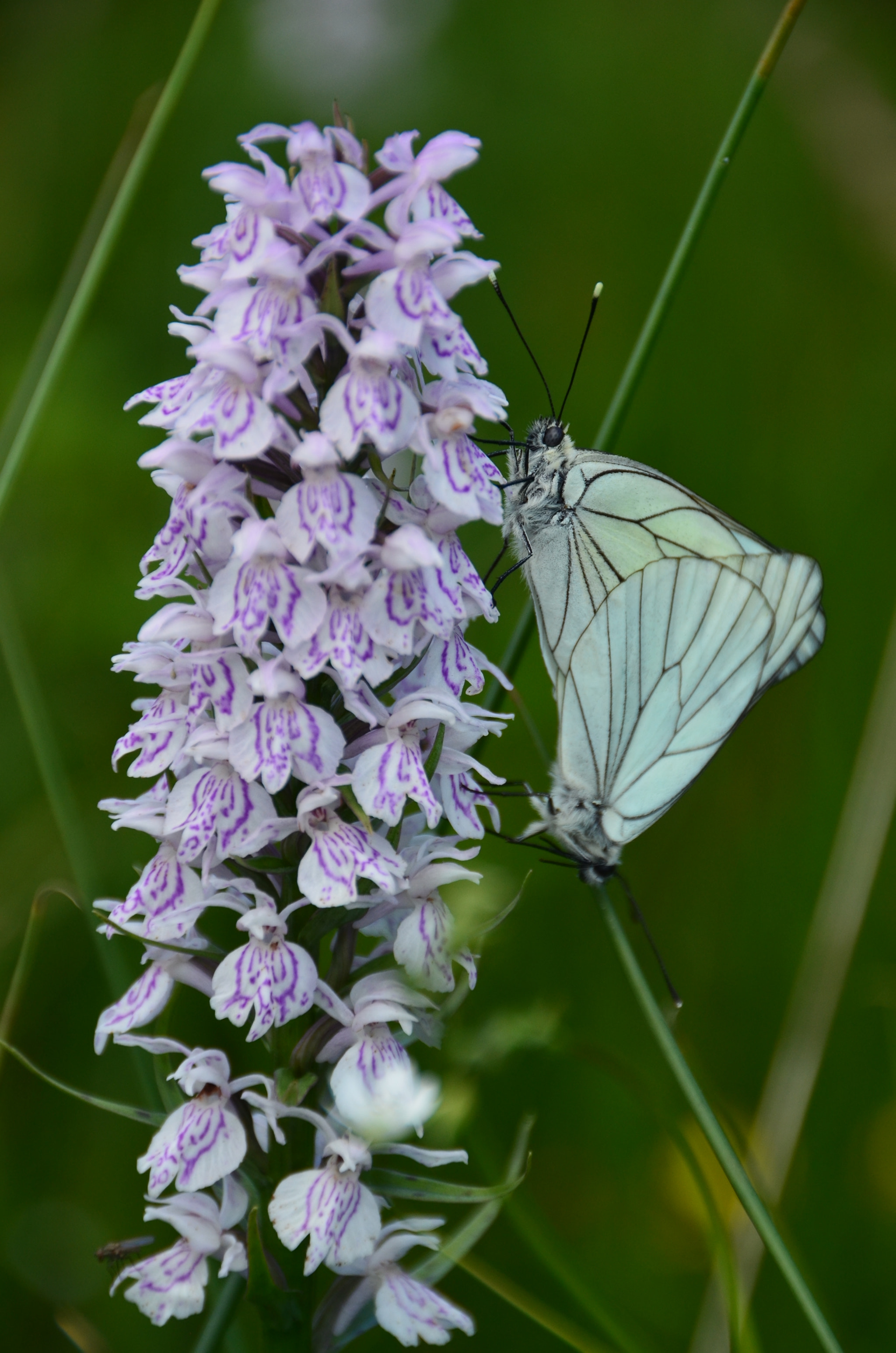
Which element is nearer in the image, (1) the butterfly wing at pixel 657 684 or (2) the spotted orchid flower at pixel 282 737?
(2) the spotted orchid flower at pixel 282 737

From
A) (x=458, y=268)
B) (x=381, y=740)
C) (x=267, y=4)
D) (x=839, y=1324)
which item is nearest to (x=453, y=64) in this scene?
(x=267, y=4)

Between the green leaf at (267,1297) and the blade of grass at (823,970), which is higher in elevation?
the blade of grass at (823,970)

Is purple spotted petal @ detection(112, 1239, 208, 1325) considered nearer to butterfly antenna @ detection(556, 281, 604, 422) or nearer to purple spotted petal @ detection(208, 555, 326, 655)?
purple spotted petal @ detection(208, 555, 326, 655)

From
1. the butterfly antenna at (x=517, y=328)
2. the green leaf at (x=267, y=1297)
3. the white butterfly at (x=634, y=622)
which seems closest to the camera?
the green leaf at (x=267, y=1297)

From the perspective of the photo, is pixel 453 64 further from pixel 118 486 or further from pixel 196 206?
pixel 118 486

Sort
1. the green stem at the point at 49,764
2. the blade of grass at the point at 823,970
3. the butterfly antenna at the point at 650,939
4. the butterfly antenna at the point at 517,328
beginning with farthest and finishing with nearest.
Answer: the blade of grass at the point at 823,970
the butterfly antenna at the point at 650,939
the butterfly antenna at the point at 517,328
the green stem at the point at 49,764

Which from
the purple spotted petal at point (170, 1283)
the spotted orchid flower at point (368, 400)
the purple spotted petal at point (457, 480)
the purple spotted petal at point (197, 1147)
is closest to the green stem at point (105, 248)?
the spotted orchid flower at point (368, 400)

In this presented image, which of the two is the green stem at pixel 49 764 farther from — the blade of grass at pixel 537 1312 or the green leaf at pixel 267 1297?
the blade of grass at pixel 537 1312
